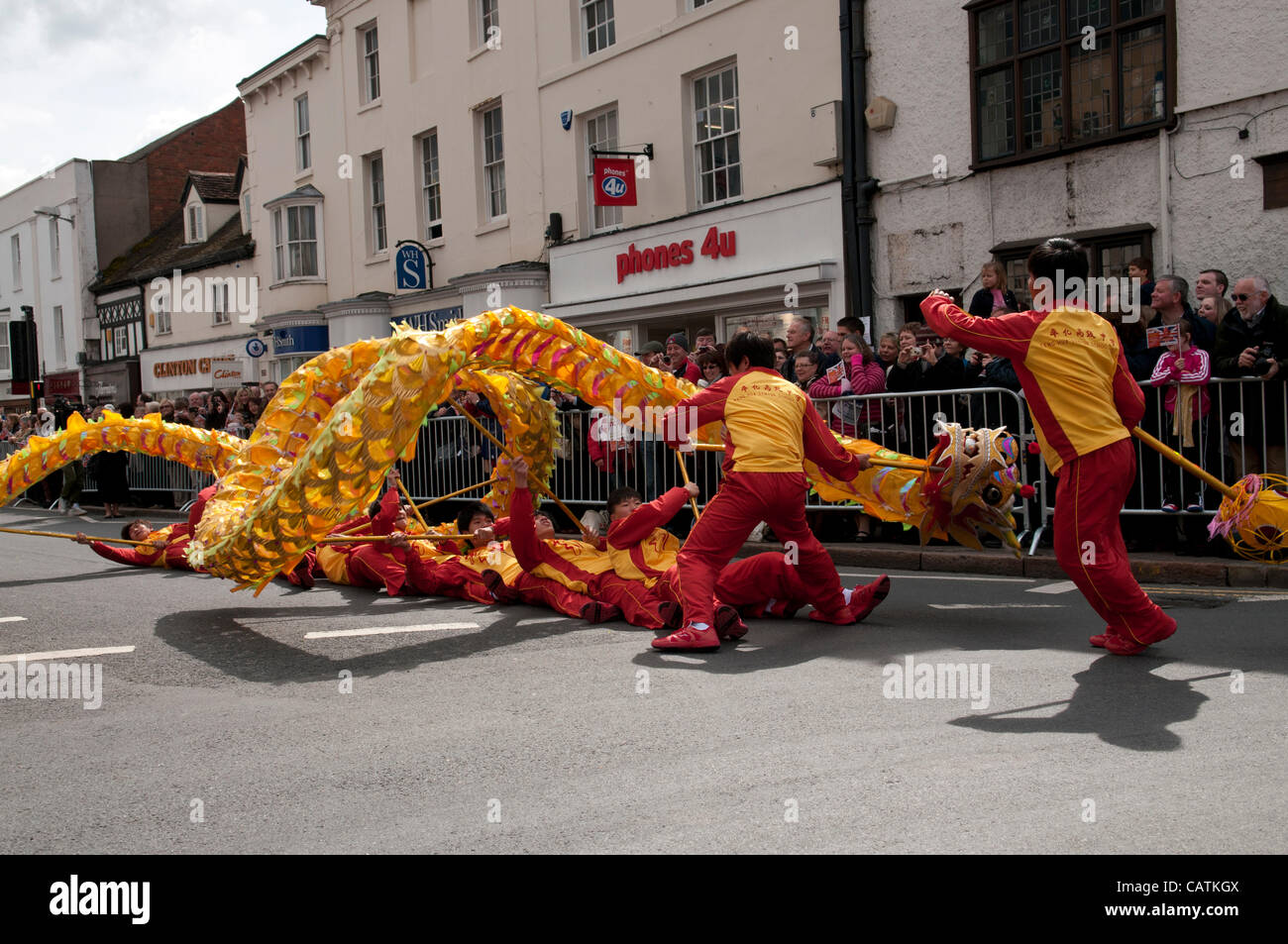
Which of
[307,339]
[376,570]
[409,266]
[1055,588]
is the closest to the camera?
[1055,588]

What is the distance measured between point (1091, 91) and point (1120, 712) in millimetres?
9878

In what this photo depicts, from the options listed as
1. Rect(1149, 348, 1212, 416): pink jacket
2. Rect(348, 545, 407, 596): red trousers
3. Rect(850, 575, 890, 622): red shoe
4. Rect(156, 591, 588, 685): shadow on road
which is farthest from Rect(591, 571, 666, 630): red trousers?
Rect(1149, 348, 1212, 416): pink jacket

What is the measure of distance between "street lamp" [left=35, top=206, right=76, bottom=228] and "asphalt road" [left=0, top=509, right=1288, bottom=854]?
1335 inches

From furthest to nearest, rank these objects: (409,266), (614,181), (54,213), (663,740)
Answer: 1. (54,213)
2. (409,266)
3. (614,181)
4. (663,740)

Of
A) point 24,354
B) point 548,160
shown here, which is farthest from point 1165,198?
point 24,354

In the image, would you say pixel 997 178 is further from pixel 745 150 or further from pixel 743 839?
pixel 743 839

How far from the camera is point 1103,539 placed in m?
5.87

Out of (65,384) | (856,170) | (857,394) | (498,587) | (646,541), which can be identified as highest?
(856,170)

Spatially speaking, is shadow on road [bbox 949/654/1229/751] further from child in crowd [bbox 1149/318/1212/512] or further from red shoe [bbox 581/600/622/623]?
child in crowd [bbox 1149/318/1212/512]

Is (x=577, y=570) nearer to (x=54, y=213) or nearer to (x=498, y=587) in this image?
(x=498, y=587)

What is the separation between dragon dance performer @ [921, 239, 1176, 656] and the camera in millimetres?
5910

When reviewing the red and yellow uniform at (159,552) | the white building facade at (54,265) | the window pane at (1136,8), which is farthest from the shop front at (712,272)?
the white building facade at (54,265)

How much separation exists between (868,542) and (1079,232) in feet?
15.3
